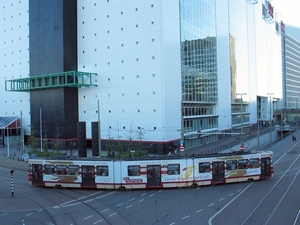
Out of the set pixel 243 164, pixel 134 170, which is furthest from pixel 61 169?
pixel 243 164

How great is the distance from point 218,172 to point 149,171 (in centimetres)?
539

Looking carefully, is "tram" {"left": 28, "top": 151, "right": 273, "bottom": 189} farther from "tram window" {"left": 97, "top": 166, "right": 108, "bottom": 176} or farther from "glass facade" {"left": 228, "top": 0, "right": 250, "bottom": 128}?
"glass facade" {"left": 228, "top": 0, "right": 250, "bottom": 128}

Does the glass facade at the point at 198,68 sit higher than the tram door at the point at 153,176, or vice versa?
the glass facade at the point at 198,68

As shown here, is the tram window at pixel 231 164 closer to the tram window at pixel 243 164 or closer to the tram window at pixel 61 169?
the tram window at pixel 243 164

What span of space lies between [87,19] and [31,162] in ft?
102

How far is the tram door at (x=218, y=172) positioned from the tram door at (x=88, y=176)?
9.30 meters

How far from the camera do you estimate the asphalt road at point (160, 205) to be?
1526cm

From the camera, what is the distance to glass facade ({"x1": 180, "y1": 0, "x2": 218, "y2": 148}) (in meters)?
45.6

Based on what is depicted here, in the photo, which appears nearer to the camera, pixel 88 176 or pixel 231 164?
pixel 88 176

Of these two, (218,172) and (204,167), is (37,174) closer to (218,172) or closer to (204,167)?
(204,167)

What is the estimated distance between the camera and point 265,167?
23672 millimetres

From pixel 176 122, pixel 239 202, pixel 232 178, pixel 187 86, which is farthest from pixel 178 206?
pixel 187 86

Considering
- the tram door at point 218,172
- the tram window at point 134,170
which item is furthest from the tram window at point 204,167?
the tram window at point 134,170

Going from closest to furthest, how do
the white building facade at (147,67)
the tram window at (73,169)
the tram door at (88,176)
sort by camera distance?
1. the tram door at (88,176)
2. the tram window at (73,169)
3. the white building facade at (147,67)
